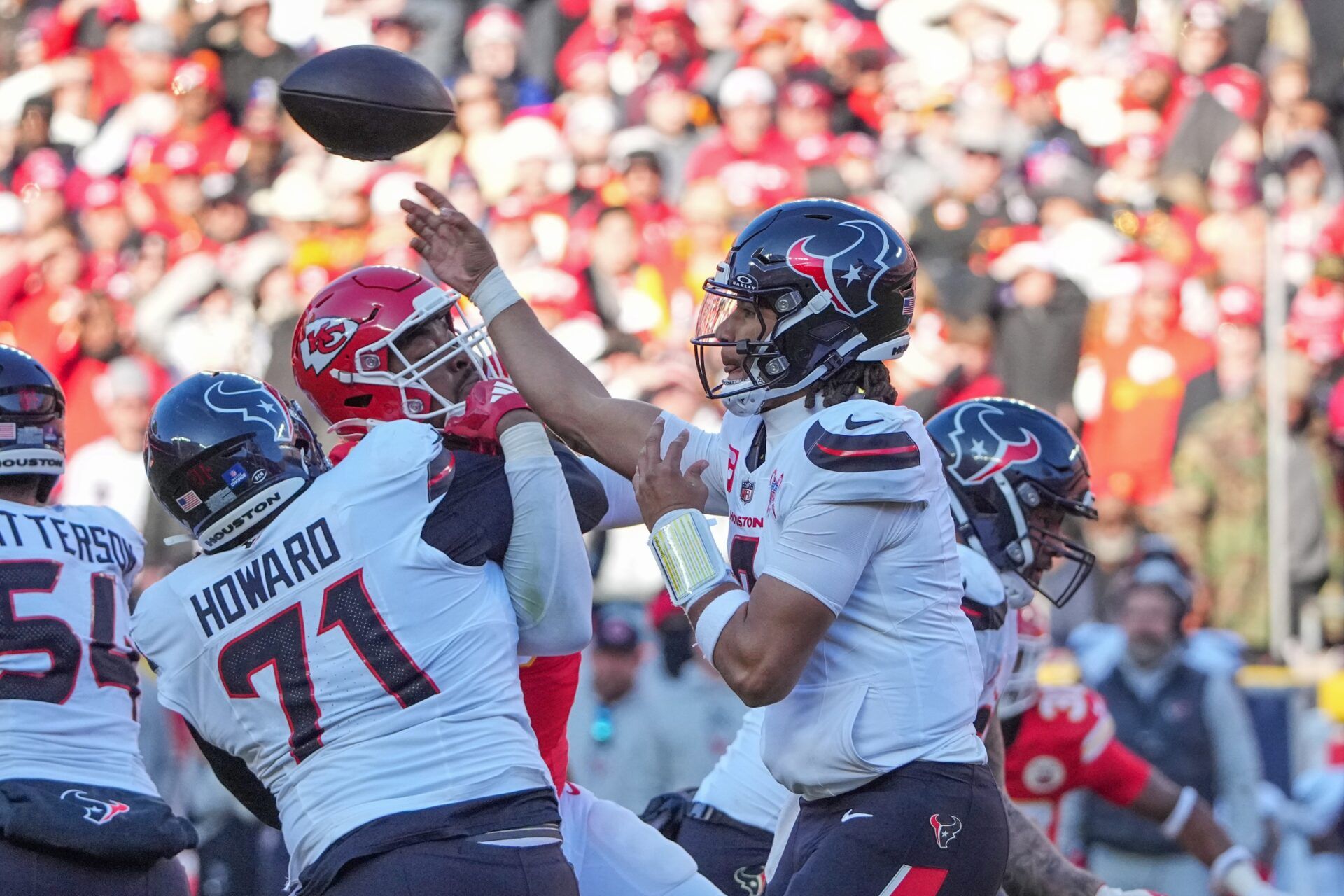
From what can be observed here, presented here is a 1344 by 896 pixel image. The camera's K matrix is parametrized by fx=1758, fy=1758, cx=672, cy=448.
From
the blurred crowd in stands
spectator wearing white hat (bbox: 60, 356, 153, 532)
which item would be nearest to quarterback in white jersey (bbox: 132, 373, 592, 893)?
the blurred crowd in stands

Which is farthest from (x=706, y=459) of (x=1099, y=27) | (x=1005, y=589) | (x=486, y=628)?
(x=1099, y=27)

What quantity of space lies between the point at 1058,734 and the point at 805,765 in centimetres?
204

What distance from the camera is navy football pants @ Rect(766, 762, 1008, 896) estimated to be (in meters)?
3.16

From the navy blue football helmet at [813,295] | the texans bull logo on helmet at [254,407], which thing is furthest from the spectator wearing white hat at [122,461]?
the navy blue football helmet at [813,295]

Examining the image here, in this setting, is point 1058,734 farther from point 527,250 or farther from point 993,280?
point 527,250

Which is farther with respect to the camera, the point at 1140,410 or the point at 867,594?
the point at 1140,410

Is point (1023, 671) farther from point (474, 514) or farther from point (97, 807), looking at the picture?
point (97, 807)

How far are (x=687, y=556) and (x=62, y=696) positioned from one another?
5.52 feet

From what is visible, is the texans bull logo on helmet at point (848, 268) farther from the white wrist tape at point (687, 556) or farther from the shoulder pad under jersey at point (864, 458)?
the white wrist tape at point (687, 556)

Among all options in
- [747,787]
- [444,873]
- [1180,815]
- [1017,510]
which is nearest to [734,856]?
[747,787]

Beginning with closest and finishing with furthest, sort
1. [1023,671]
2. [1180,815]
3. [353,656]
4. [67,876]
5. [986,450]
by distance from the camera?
[353,656] < [67,876] < [986,450] < [1023,671] < [1180,815]

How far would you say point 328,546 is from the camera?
3.23 m

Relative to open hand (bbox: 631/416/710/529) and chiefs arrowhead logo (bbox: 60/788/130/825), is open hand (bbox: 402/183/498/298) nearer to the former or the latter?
open hand (bbox: 631/416/710/529)

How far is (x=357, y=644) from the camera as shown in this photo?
319 centimetres
